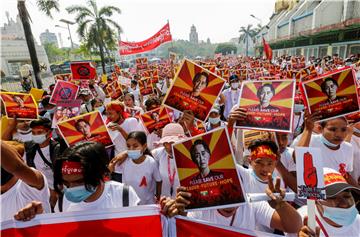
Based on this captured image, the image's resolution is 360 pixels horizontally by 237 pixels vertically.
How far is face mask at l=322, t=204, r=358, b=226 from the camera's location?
71.8 inches

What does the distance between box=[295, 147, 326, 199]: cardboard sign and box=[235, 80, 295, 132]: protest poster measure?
931mm

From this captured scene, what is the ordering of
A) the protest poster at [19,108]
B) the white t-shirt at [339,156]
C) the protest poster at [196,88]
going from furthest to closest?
1. the protest poster at [19,108]
2. the protest poster at [196,88]
3. the white t-shirt at [339,156]

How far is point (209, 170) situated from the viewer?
1.83 metres

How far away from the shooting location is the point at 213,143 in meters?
1.82

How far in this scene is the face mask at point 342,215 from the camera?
1824 millimetres

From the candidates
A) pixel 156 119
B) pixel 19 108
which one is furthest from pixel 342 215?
pixel 19 108

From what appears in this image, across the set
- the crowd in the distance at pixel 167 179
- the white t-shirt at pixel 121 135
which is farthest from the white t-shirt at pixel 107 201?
the white t-shirt at pixel 121 135

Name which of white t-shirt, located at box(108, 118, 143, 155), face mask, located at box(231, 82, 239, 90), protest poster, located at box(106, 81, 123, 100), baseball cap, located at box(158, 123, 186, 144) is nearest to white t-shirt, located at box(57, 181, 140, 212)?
baseball cap, located at box(158, 123, 186, 144)

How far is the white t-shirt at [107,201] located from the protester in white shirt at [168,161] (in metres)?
0.90

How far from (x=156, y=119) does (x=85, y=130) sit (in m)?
1.29

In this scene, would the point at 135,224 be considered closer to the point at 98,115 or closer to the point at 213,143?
the point at 213,143

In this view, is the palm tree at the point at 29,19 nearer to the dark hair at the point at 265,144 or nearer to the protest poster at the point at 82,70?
the protest poster at the point at 82,70

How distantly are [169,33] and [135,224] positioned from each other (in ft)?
40.5

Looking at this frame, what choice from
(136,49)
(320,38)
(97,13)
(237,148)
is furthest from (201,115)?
(320,38)
